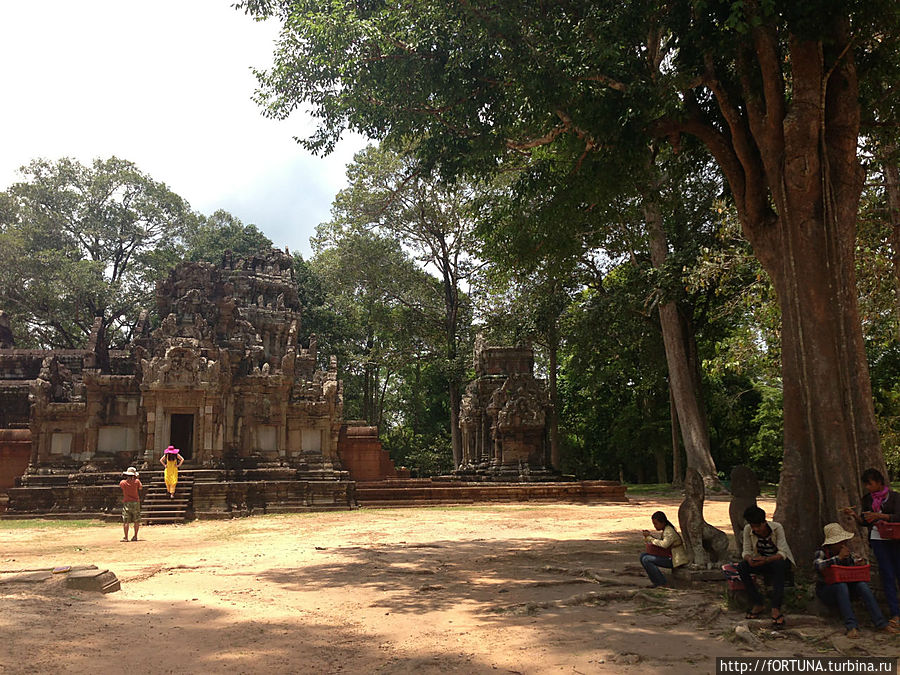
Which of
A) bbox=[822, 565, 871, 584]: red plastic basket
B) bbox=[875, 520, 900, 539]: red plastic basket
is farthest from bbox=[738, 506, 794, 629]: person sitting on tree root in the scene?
bbox=[875, 520, 900, 539]: red plastic basket

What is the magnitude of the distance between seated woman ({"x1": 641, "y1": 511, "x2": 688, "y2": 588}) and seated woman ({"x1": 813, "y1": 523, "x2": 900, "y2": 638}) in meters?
1.67

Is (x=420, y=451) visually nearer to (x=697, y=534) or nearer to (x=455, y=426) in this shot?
(x=455, y=426)

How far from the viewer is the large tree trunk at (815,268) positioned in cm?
749

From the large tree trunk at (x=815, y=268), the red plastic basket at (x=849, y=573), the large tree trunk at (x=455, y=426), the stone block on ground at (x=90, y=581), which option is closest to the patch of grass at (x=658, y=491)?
the large tree trunk at (x=455, y=426)

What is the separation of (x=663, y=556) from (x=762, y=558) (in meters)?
1.63

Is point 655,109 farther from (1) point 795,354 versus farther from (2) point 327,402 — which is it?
Result: (2) point 327,402

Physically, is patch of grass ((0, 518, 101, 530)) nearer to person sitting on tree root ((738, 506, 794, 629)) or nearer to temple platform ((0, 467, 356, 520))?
temple platform ((0, 467, 356, 520))

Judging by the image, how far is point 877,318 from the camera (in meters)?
16.2

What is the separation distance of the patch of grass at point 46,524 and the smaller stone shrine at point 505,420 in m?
13.9

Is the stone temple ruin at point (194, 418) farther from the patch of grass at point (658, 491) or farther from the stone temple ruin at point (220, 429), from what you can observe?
the patch of grass at point (658, 491)

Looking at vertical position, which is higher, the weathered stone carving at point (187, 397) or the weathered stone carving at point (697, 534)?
the weathered stone carving at point (187, 397)

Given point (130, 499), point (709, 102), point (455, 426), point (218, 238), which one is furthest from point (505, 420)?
point (218, 238)

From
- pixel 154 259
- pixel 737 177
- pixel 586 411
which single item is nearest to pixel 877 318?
pixel 737 177

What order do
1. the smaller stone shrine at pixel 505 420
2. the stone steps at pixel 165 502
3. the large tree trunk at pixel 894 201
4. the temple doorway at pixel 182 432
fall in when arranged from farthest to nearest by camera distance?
the smaller stone shrine at pixel 505 420
the temple doorway at pixel 182 432
the stone steps at pixel 165 502
the large tree trunk at pixel 894 201
